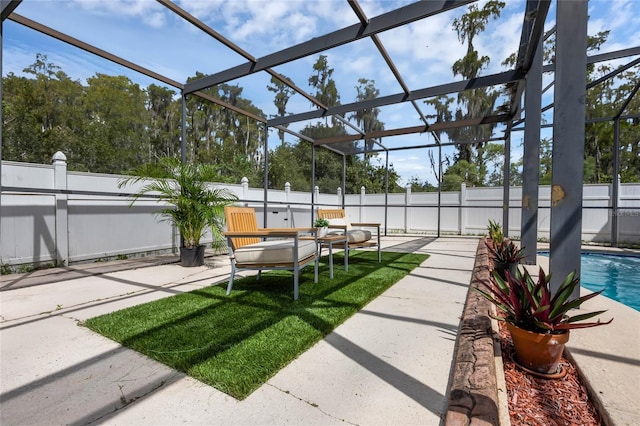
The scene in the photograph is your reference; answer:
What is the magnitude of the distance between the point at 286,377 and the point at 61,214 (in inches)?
179

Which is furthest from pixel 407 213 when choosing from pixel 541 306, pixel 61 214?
pixel 541 306

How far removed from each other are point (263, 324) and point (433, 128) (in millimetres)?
6201

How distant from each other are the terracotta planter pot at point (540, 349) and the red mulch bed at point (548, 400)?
1.9 inches

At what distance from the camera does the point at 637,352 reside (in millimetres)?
1521

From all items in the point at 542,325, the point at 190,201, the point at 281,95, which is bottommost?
the point at 542,325

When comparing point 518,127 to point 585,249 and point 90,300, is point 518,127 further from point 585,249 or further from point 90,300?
point 90,300

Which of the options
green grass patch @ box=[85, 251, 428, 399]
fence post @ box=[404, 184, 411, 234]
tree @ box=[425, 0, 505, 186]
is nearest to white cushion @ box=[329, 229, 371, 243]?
green grass patch @ box=[85, 251, 428, 399]

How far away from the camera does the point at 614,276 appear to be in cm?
515

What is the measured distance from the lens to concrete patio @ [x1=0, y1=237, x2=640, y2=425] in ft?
3.81

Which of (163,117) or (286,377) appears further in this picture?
(163,117)

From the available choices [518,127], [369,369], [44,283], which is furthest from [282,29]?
[518,127]

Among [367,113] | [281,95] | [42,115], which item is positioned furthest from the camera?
[42,115]

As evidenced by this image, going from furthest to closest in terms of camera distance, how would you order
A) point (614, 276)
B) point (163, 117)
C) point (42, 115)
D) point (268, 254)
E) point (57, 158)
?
1. point (163, 117)
2. point (42, 115)
3. point (614, 276)
4. point (57, 158)
5. point (268, 254)

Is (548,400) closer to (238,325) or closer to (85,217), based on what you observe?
(238,325)
